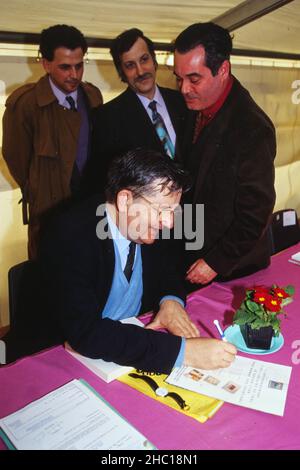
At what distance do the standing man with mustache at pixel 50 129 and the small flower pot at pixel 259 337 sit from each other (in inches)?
63.7

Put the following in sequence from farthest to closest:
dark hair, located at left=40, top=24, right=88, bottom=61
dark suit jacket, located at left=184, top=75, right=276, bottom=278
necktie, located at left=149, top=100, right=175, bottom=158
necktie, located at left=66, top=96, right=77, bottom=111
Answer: necktie, located at left=66, top=96, right=77, bottom=111, necktie, located at left=149, top=100, right=175, bottom=158, dark hair, located at left=40, top=24, right=88, bottom=61, dark suit jacket, located at left=184, top=75, right=276, bottom=278

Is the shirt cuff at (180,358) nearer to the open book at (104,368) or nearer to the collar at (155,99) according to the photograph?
the open book at (104,368)

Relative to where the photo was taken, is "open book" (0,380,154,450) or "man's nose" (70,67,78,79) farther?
"man's nose" (70,67,78,79)

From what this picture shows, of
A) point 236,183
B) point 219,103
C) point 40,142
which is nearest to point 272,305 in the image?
point 236,183

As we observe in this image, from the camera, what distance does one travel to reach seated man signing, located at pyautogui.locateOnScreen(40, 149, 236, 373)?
3.96 feet

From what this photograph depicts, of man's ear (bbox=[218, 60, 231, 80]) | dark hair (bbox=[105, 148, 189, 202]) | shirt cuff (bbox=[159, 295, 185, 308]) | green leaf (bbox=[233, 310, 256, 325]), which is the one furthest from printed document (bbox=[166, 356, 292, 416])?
man's ear (bbox=[218, 60, 231, 80])

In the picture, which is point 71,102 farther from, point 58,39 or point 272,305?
point 272,305

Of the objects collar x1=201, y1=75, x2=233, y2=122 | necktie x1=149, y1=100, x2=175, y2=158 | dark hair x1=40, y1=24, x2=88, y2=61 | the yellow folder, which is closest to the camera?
the yellow folder

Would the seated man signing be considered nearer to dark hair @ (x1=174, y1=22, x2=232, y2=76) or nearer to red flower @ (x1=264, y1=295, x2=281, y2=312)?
red flower @ (x1=264, y1=295, x2=281, y2=312)

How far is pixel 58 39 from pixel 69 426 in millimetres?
2069

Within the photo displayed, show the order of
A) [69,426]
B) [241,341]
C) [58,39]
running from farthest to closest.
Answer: [58,39] < [241,341] < [69,426]

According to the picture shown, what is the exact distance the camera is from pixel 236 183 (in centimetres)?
191

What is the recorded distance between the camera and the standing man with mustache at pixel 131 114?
7.61 feet

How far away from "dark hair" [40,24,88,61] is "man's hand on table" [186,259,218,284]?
1455 mm
